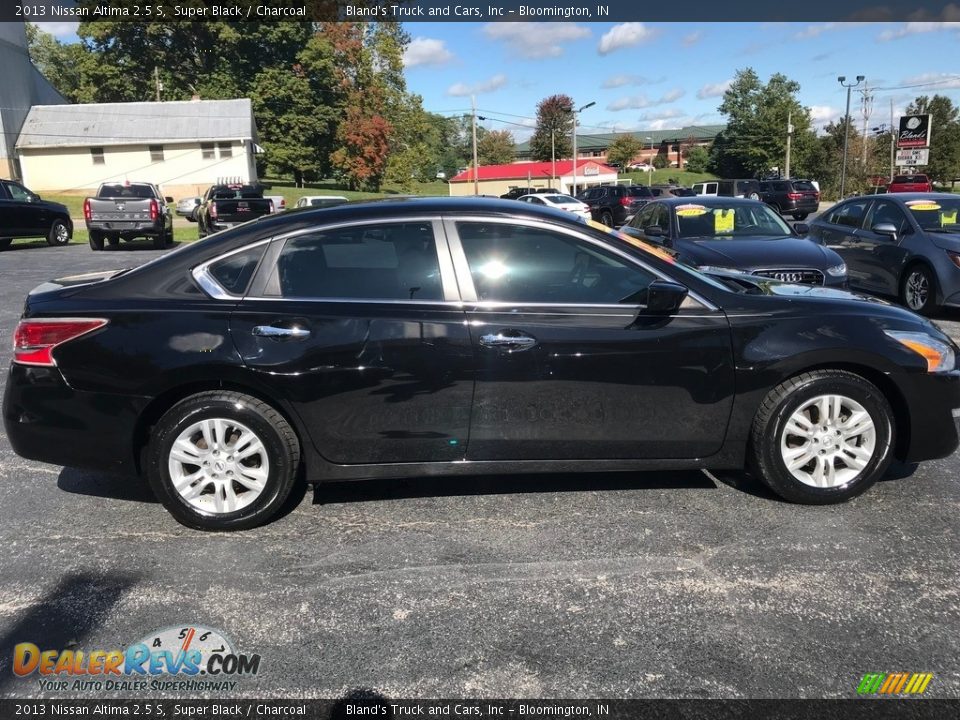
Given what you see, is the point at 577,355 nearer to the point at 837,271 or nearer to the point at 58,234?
the point at 837,271

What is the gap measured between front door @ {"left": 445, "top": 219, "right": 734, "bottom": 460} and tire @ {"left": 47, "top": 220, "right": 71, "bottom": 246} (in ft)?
69.5

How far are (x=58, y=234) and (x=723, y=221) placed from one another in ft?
64.0

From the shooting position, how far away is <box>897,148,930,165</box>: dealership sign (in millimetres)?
53625

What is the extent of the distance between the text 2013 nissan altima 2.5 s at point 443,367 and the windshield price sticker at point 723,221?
17.5 ft

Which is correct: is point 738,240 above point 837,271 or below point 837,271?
above

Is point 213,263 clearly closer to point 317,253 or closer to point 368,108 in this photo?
point 317,253

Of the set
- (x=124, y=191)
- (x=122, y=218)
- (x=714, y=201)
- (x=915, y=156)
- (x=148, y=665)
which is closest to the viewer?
(x=148, y=665)

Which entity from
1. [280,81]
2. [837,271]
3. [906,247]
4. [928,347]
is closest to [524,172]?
[280,81]

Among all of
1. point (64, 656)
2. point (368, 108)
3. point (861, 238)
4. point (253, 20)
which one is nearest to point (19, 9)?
point (253, 20)

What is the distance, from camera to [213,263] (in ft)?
12.7

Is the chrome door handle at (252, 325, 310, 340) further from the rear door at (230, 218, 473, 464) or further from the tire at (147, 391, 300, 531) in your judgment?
the tire at (147, 391, 300, 531)

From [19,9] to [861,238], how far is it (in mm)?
48280

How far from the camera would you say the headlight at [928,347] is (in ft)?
13.0

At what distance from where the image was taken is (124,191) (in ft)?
68.9
